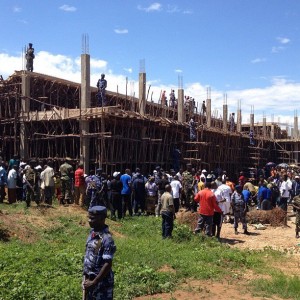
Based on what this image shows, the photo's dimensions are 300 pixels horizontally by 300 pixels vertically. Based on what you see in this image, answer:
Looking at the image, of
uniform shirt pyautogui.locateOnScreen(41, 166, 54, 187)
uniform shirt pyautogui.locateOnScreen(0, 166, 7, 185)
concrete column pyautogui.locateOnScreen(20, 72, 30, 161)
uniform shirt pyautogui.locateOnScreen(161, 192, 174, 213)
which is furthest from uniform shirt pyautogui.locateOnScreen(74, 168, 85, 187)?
concrete column pyautogui.locateOnScreen(20, 72, 30, 161)

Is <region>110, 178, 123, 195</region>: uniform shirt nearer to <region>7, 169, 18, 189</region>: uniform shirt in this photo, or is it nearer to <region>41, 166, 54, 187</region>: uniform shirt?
<region>41, 166, 54, 187</region>: uniform shirt

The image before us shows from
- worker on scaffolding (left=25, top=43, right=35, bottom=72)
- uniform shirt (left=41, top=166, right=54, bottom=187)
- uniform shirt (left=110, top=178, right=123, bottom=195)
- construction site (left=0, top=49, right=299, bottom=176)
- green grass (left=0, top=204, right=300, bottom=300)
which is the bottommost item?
green grass (left=0, top=204, right=300, bottom=300)

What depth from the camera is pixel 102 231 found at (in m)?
4.60

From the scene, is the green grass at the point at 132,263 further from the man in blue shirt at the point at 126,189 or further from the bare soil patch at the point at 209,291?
the man in blue shirt at the point at 126,189

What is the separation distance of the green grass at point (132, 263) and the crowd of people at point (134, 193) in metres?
0.90

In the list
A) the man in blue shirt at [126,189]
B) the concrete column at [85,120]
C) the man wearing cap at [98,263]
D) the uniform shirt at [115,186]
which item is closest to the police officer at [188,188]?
the man in blue shirt at [126,189]

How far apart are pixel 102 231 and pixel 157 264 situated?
4.25m

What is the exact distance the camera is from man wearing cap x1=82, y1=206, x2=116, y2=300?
4410 mm

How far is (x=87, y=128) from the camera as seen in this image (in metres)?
18.0

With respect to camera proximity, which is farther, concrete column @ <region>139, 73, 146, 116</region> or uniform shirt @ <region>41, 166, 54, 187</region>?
concrete column @ <region>139, 73, 146, 116</region>

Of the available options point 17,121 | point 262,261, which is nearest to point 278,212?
point 262,261

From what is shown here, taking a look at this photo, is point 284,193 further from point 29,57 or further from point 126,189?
point 29,57

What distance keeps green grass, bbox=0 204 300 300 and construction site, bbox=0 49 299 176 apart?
6589mm

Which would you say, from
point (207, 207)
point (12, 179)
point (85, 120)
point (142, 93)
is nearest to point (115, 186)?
point (207, 207)
